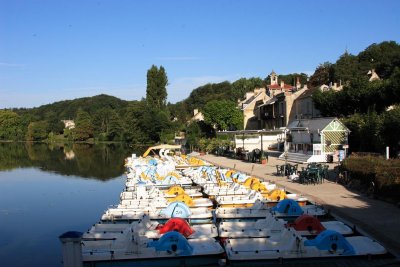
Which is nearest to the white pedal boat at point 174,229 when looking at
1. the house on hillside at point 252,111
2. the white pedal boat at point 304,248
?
the white pedal boat at point 304,248

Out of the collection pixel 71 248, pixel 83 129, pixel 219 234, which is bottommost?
pixel 219 234

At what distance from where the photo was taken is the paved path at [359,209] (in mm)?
13586

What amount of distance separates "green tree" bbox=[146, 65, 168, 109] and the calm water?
43160 mm

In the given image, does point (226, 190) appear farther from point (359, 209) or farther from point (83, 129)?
point (83, 129)

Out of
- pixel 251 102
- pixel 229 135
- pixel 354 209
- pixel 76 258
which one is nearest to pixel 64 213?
pixel 354 209

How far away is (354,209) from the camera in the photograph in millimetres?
17297

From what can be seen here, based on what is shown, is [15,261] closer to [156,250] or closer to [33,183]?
[156,250]

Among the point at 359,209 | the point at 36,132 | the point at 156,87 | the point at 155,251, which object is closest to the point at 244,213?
the point at 359,209

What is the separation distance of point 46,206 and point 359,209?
18854 mm

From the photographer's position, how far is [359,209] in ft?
56.5

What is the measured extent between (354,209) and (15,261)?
12.8 m

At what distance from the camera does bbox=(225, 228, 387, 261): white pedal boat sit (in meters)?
11.9

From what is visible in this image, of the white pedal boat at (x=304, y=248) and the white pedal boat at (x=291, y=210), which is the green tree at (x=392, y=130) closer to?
the white pedal boat at (x=291, y=210)

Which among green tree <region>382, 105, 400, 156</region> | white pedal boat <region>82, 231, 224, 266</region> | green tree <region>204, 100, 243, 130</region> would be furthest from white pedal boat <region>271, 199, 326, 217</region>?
green tree <region>204, 100, 243, 130</region>
